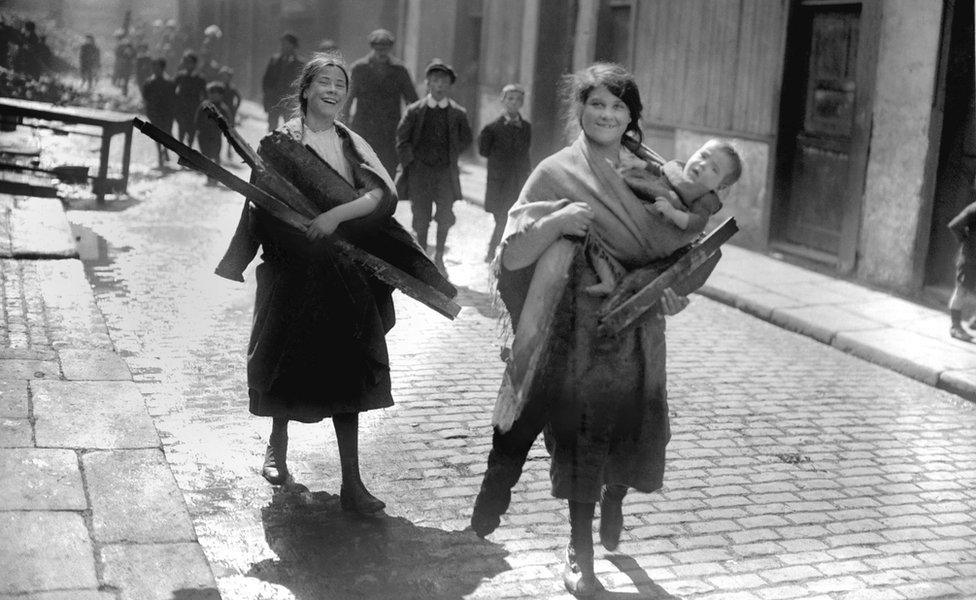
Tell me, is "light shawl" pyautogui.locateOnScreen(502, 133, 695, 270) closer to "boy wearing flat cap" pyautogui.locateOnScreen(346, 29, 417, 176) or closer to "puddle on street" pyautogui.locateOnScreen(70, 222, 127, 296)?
"puddle on street" pyautogui.locateOnScreen(70, 222, 127, 296)

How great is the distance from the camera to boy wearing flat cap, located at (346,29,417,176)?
13.1 metres

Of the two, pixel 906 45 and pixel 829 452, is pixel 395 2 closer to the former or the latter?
pixel 906 45

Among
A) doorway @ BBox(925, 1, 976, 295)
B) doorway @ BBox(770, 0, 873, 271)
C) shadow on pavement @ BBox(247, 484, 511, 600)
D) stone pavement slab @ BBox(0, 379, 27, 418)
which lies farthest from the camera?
doorway @ BBox(770, 0, 873, 271)

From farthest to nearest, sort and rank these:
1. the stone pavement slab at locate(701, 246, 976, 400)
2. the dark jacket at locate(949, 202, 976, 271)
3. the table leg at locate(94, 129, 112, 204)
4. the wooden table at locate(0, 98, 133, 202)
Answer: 1. the wooden table at locate(0, 98, 133, 202)
2. the table leg at locate(94, 129, 112, 204)
3. the dark jacket at locate(949, 202, 976, 271)
4. the stone pavement slab at locate(701, 246, 976, 400)

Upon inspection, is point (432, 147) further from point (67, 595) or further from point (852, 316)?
point (67, 595)

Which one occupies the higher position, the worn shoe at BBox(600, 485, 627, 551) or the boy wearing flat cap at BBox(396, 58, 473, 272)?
the boy wearing flat cap at BBox(396, 58, 473, 272)

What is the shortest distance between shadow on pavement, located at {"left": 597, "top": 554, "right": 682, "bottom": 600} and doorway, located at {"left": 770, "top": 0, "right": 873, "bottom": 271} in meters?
7.96

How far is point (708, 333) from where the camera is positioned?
369 inches

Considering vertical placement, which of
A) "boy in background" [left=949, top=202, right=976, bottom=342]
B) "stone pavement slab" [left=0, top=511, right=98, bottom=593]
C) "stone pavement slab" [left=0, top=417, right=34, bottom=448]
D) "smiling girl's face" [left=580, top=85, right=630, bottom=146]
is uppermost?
"smiling girl's face" [left=580, top=85, right=630, bottom=146]

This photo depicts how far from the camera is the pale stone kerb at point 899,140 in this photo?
1091 centimetres

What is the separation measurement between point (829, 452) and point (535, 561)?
2351 millimetres

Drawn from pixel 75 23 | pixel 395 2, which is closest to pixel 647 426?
pixel 75 23

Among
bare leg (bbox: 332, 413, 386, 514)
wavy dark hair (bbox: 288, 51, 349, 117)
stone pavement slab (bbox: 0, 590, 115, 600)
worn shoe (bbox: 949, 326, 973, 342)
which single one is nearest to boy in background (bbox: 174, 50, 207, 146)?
worn shoe (bbox: 949, 326, 973, 342)

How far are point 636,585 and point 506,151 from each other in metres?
7.14
